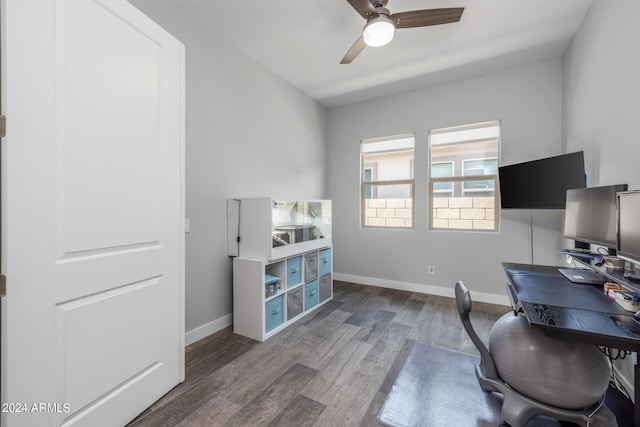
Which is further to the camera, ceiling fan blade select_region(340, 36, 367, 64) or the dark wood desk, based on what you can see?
ceiling fan blade select_region(340, 36, 367, 64)

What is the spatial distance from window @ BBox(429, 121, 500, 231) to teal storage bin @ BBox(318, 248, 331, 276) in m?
1.52

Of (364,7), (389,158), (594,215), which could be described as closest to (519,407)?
(594,215)

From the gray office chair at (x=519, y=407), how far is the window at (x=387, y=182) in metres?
2.38

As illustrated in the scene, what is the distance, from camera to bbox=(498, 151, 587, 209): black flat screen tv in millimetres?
2207

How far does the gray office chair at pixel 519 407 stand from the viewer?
50.6 inches

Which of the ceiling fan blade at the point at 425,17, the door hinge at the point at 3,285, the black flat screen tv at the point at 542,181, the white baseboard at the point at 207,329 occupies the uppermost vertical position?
the ceiling fan blade at the point at 425,17

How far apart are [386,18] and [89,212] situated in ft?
7.47

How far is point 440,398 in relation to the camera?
1729 millimetres

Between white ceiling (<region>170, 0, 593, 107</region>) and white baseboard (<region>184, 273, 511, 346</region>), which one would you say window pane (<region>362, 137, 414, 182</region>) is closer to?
white ceiling (<region>170, 0, 593, 107</region>)

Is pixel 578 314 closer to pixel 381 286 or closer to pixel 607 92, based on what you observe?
pixel 607 92

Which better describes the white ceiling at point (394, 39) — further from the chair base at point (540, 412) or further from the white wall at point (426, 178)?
the chair base at point (540, 412)

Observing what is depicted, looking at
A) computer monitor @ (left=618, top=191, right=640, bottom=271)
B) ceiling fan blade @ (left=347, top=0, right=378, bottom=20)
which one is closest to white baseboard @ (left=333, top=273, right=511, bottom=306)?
computer monitor @ (left=618, top=191, right=640, bottom=271)

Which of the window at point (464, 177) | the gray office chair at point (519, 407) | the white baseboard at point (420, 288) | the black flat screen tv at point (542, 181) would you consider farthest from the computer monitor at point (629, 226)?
the white baseboard at point (420, 288)

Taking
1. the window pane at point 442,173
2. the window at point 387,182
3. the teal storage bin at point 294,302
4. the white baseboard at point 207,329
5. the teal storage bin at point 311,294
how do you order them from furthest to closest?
the window at point 387,182 < the window pane at point 442,173 < the teal storage bin at point 311,294 < the teal storage bin at point 294,302 < the white baseboard at point 207,329
